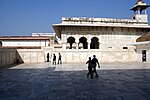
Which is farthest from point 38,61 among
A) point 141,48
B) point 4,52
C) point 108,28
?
point 141,48

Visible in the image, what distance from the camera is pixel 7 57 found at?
855 inches

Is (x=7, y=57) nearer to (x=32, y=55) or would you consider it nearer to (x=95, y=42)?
(x=32, y=55)

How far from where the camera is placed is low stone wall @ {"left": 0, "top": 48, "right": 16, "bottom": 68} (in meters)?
19.6

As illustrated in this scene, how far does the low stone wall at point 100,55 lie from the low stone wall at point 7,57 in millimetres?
5800

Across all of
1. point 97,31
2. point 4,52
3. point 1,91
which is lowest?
point 1,91

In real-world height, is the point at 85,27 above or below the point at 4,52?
above

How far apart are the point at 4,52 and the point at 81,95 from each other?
1552 cm

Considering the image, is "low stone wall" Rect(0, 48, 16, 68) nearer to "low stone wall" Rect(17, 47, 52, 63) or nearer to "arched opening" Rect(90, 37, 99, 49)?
"low stone wall" Rect(17, 47, 52, 63)

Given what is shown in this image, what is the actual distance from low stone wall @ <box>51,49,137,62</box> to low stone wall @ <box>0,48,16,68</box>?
5800mm

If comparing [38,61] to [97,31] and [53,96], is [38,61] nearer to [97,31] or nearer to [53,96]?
[97,31]

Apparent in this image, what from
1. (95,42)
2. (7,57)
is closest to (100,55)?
(95,42)

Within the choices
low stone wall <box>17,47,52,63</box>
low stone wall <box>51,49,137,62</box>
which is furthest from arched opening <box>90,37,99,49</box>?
low stone wall <box>17,47,52,63</box>

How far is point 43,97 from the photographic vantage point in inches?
268

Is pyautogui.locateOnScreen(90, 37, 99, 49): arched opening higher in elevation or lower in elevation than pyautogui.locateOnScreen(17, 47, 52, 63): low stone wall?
higher
